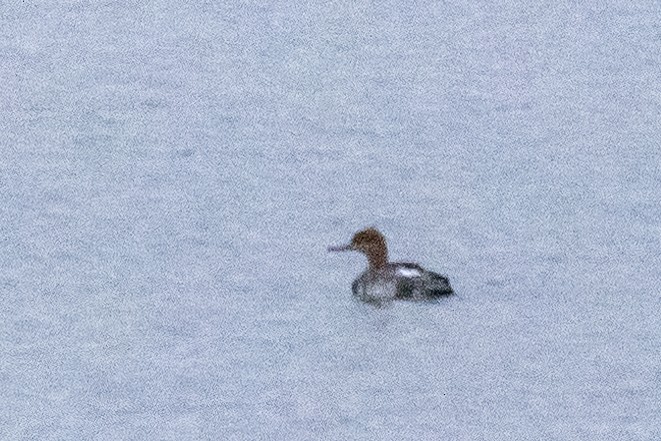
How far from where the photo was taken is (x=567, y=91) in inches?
289

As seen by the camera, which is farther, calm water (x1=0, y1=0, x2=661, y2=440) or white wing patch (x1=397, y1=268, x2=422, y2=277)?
white wing patch (x1=397, y1=268, x2=422, y2=277)

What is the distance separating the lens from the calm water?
4.87m

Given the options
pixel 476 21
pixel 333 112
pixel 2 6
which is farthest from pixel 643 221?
pixel 2 6

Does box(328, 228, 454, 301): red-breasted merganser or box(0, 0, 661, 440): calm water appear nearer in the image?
box(0, 0, 661, 440): calm water

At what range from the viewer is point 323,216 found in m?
6.20

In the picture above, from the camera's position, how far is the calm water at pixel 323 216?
4867mm

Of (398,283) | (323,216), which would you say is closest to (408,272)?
(398,283)

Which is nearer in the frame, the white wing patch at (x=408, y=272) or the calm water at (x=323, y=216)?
the calm water at (x=323, y=216)

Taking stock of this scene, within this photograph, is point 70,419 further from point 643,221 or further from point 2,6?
point 2,6

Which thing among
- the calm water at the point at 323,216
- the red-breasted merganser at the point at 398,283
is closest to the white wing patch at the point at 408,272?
the red-breasted merganser at the point at 398,283

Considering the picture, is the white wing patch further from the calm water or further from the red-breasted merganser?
the calm water

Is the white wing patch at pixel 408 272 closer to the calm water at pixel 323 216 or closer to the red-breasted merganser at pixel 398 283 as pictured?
the red-breasted merganser at pixel 398 283

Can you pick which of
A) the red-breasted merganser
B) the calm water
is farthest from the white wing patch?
the calm water

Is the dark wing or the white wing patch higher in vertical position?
the white wing patch
